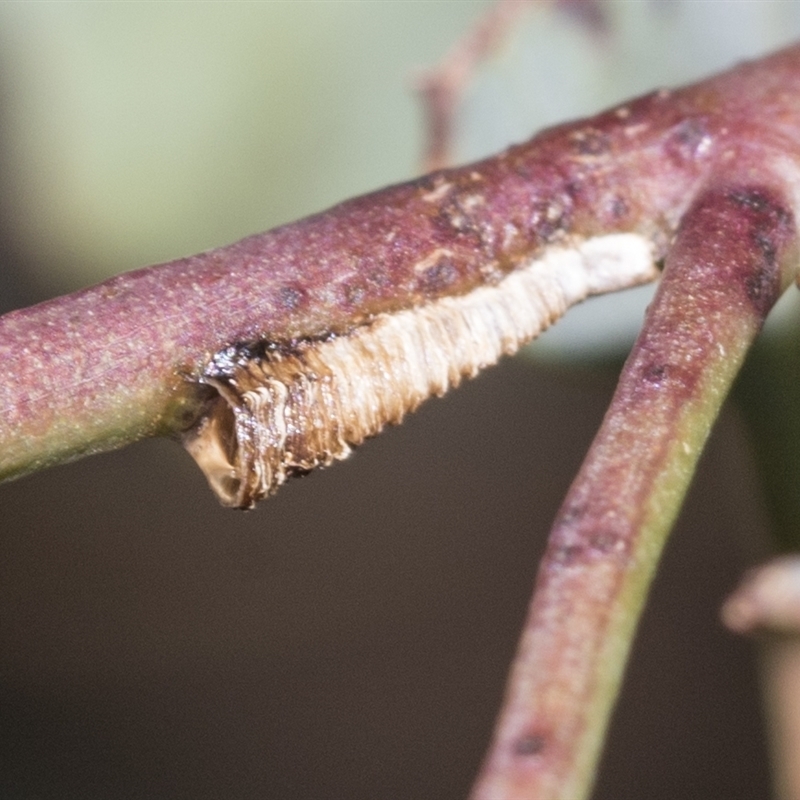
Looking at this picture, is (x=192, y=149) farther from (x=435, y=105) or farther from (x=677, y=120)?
(x=677, y=120)

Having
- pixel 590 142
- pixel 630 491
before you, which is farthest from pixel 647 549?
pixel 590 142

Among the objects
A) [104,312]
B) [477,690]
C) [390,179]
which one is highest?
[390,179]

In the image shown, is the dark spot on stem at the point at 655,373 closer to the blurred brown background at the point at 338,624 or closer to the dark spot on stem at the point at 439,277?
the dark spot on stem at the point at 439,277

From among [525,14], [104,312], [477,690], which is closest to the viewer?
[104,312]

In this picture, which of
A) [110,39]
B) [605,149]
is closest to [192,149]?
[110,39]

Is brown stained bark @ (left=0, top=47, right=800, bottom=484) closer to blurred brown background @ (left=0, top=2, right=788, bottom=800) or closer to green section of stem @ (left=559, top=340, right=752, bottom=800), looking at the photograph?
green section of stem @ (left=559, top=340, right=752, bottom=800)

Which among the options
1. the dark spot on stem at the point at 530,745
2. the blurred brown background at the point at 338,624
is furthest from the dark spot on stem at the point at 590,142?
the blurred brown background at the point at 338,624

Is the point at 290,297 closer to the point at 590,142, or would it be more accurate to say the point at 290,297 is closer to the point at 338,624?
the point at 590,142
